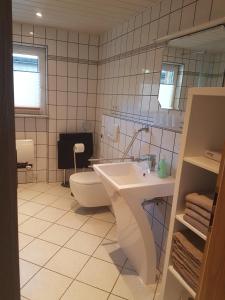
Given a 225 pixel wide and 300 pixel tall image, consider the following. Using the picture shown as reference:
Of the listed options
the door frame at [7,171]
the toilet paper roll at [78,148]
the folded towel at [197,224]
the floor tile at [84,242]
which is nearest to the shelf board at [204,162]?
the folded towel at [197,224]

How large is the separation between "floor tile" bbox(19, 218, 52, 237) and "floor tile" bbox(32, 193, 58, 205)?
0.41 meters

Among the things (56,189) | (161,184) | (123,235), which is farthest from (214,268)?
(56,189)

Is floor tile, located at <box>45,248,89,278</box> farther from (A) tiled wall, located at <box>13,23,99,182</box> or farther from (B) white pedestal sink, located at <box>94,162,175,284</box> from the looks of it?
(A) tiled wall, located at <box>13,23,99,182</box>

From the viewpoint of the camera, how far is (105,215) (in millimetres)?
2658

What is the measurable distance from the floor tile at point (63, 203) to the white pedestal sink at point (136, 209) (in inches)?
44.5

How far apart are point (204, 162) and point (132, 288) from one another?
1.16 m

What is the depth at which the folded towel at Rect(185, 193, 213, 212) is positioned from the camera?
1050 mm

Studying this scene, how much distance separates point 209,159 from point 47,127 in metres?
2.54

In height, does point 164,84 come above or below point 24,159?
above

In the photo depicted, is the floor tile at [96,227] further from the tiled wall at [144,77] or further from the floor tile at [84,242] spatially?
the tiled wall at [144,77]

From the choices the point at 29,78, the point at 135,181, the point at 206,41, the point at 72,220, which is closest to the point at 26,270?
the point at 72,220

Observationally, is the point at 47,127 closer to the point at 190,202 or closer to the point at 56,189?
the point at 56,189

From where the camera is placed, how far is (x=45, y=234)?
222cm

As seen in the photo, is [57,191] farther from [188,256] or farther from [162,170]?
[188,256]
